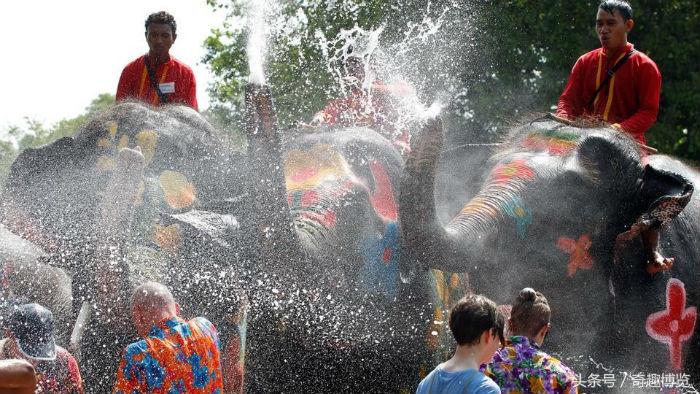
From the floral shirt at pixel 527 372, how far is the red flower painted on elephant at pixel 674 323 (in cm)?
276

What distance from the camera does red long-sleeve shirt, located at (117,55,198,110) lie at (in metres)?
6.97

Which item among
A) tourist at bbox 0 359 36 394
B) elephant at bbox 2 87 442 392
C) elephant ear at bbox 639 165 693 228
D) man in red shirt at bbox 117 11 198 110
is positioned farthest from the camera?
man in red shirt at bbox 117 11 198 110

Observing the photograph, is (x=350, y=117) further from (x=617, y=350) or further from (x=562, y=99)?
(x=617, y=350)

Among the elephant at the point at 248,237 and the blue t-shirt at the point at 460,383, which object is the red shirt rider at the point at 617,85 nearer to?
the elephant at the point at 248,237

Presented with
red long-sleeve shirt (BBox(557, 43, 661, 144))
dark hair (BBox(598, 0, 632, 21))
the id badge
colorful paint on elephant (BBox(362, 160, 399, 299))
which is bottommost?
colorful paint on elephant (BBox(362, 160, 399, 299))

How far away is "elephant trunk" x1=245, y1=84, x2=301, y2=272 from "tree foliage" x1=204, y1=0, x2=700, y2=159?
14.3 feet

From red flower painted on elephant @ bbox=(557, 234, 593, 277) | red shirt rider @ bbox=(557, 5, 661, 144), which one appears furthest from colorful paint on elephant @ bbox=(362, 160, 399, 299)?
red shirt rider @ bbox=(557, 5, 661, 144)

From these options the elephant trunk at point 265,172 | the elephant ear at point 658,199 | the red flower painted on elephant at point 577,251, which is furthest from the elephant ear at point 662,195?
the elephant trunk at point 265,172

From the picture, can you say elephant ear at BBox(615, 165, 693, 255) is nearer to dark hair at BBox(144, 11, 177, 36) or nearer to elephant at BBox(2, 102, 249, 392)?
elephant at BBox(2, 102, 249, 392)

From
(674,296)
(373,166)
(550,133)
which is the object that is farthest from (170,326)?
(674,296)

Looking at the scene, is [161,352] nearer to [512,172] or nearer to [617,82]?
[512,172]

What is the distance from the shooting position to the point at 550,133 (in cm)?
691

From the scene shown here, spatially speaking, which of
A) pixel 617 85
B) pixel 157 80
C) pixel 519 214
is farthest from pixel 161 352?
pixel 617 85

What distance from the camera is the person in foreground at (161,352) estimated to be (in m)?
4.41
